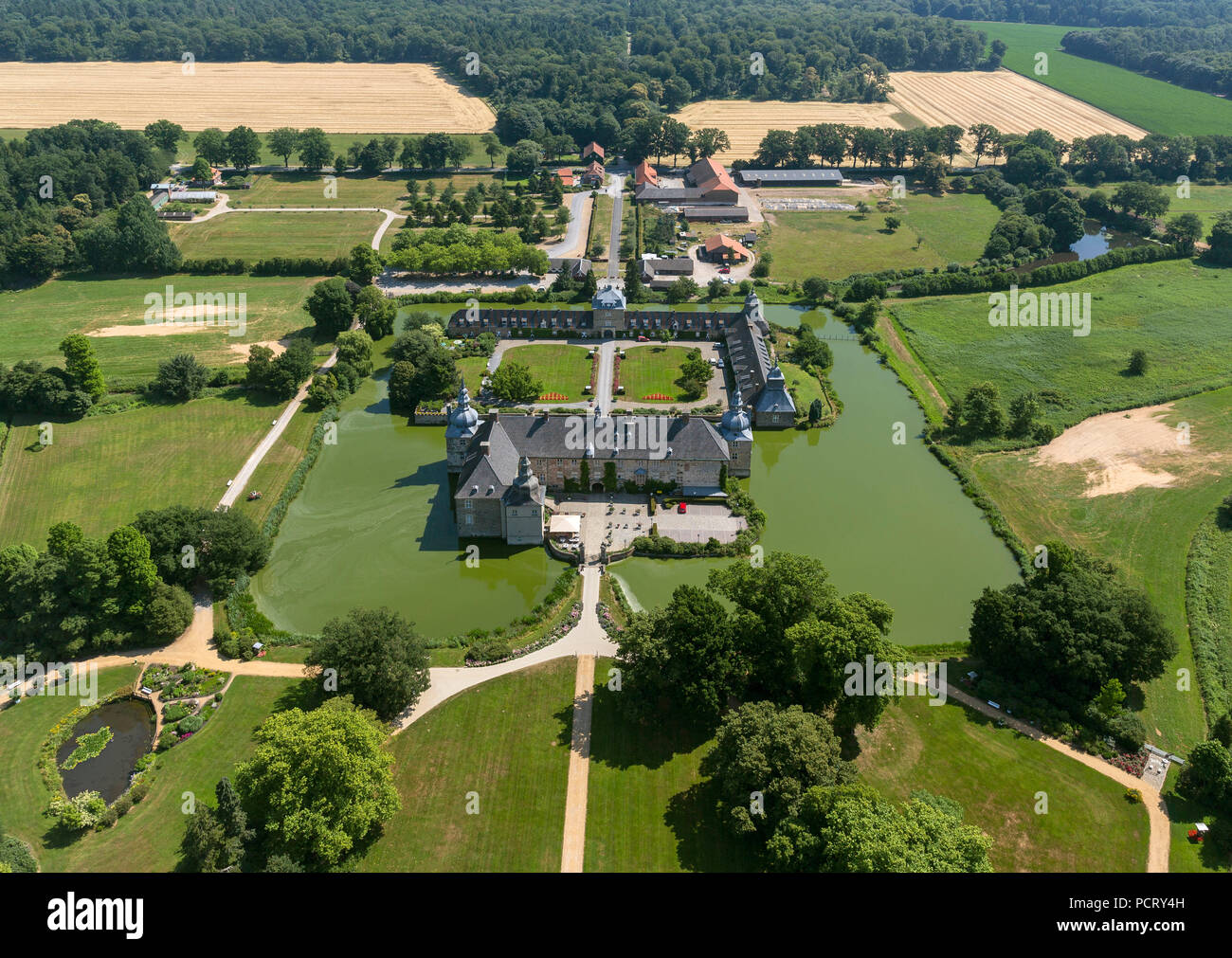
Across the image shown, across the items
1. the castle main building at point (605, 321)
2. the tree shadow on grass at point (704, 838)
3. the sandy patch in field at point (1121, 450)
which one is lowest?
the tree shadow on grass at point (704, 838)

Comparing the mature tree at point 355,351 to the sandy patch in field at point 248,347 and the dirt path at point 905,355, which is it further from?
the dirt path at point 905,355

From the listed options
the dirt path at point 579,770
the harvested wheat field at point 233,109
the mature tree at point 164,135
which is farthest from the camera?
the harvested wheat field at point 233,109

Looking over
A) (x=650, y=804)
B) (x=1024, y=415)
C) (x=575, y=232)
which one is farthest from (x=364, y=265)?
Answer: (x=650, y=804)

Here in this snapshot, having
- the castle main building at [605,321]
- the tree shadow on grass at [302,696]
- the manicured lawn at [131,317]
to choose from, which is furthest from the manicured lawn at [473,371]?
the tree shadow on grass at [302,696]

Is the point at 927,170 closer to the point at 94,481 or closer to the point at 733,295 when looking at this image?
the point at 733,295

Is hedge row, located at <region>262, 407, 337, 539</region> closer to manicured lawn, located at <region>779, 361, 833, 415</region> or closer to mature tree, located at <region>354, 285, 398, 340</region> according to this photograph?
mature tree, located at <region>354, 285, 398, 340</region>

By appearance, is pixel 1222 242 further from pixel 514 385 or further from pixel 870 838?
pixel 870 838

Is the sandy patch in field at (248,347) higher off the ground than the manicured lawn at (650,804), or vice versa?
the sandy patch in field at (248,347)
